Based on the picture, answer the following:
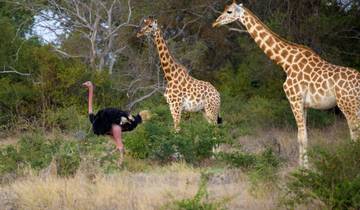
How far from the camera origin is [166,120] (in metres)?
13.9

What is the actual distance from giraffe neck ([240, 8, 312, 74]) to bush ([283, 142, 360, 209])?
408cm

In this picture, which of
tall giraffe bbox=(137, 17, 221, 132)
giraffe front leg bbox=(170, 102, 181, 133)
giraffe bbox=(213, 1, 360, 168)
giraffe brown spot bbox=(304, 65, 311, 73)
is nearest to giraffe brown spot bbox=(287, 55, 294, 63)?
giraffe bbox=(213, 1, 360, 168)

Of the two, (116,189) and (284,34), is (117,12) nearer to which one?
(284,34)

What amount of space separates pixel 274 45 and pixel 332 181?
4848 mm

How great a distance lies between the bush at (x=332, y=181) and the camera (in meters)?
6.41

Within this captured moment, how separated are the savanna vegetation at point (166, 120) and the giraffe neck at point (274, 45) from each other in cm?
140

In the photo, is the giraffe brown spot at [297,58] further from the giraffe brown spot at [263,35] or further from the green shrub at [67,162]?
the green shrub at [67,162]

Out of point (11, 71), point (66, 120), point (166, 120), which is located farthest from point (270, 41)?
point (11, 71)

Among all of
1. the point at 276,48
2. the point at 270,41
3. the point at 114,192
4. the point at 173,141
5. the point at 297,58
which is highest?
the point at 270,41

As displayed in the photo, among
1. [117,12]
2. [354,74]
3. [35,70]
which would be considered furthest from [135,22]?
[354,74]

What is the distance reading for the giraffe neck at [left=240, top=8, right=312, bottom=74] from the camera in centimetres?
1096

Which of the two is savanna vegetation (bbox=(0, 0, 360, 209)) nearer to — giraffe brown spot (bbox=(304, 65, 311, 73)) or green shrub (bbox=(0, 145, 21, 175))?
green shrub (bbox=(0, 145, 21, 175))

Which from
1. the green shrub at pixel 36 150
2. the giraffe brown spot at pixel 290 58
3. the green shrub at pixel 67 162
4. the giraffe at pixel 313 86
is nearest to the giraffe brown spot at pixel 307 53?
the giraffe at pixel 313 86

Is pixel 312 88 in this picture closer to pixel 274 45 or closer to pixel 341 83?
pixel 341 83
